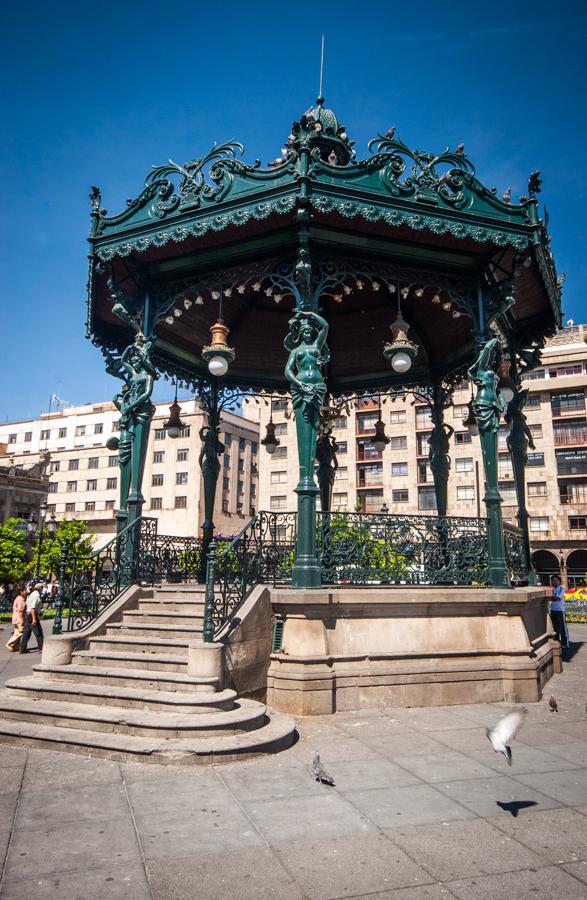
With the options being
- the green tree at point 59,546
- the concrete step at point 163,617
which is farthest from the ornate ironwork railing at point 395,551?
the green tree at point 59,546

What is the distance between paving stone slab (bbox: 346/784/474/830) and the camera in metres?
4.47

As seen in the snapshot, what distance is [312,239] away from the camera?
9.23m

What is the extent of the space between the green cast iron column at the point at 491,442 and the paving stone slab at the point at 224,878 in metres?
6.54

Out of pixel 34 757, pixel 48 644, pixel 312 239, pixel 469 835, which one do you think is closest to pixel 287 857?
pixel 469 835

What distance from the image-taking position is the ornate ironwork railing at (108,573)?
8695 mm

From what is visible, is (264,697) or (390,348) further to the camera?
(390,348)

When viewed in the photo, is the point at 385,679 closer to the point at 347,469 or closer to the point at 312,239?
the point at 312,239

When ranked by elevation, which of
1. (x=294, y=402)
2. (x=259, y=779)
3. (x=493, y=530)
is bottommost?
(x=259, y=779)

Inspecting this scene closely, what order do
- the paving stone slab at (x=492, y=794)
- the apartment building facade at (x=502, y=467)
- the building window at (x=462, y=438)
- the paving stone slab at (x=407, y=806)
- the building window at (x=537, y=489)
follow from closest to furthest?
the paving stone slab at (x=407, y=806), the paving stone slab at (x=492, y=794), the apartment building facade at (x=502, y=467), the building window at (x=537, y=489), the building window at (x=462, y=438)

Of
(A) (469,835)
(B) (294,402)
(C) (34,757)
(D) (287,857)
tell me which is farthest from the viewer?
(B) (294,402)

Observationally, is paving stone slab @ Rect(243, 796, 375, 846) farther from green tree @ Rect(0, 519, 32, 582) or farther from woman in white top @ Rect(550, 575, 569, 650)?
green tree @ Rect(0, 519, 32, 582)

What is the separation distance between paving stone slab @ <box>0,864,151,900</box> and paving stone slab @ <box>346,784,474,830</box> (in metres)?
1.85

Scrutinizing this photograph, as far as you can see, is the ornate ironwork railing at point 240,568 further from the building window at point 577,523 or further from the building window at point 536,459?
the building window at point 536,459

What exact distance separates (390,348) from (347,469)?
55.0 meters
